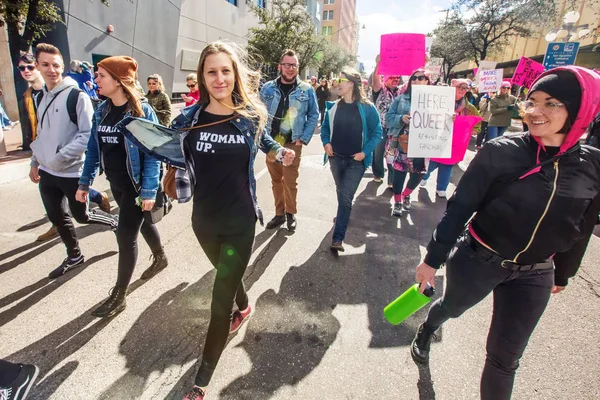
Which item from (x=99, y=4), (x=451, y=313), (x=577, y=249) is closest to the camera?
(x=577, y=249)

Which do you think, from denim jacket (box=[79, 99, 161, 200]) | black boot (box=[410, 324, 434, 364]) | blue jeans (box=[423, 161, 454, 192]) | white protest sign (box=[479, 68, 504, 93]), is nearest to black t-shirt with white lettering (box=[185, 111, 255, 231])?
denim jacket (box=[79, 99, 161, 200])

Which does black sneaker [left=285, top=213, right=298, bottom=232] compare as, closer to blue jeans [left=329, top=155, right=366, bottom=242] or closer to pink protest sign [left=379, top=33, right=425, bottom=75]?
blue jeans [left=329, top=155, right=366, bottom=242]

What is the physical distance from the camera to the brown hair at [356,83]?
3.63 meters

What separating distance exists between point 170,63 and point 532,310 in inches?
754

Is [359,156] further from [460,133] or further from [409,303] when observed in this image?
[460,133]

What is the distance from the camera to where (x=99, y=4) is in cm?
1238

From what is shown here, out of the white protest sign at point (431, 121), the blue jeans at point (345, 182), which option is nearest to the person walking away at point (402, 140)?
the white protest sign at point (431, 121)

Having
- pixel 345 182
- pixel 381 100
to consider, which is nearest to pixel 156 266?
pixel 345 182

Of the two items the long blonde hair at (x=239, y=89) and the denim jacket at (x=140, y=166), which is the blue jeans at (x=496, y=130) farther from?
the denim jacket at (x=140, y=166)

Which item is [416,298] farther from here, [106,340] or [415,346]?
[106,340]

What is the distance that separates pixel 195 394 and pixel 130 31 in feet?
53.5

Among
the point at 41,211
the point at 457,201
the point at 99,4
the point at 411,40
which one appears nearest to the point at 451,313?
the point at 457,201

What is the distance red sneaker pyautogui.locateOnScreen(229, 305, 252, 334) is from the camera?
260 cm

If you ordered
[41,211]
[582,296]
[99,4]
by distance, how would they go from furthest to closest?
[99,4], [41,211], [582,296]
